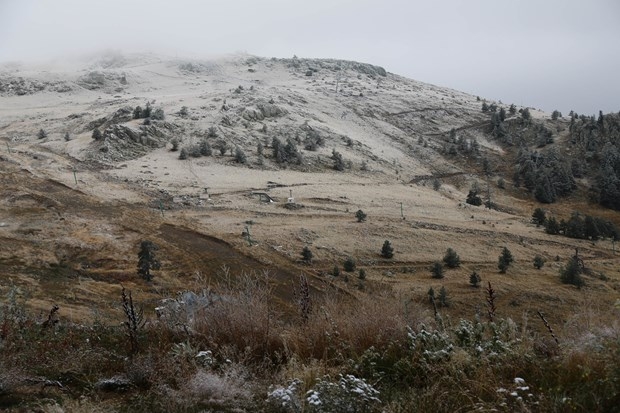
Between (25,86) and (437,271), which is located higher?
(25,86)

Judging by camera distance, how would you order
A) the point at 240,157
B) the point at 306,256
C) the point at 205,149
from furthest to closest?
1. the point at 205,149
2. the point at 240,157
3. the point at 306,256

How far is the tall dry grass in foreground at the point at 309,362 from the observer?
375 centimetres

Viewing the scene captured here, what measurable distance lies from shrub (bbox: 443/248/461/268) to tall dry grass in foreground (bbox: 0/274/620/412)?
2145 cm

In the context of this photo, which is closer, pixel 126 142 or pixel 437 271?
pixel 437 271

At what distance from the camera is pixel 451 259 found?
86.3 ft

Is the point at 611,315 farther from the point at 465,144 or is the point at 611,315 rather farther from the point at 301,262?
the point at 465,144

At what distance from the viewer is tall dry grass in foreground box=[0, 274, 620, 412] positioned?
375cm

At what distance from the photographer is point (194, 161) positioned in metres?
42.5

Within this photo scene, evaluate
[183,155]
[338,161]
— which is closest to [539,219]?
[338,161]

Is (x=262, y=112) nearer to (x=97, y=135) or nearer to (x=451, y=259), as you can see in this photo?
(x=97, y=135)

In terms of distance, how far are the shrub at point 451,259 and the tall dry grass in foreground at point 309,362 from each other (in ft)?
70.4

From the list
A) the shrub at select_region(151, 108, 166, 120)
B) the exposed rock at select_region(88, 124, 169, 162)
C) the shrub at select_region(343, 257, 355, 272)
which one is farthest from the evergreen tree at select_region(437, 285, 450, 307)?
the shrub at select_region(151, 108, 166, 120)

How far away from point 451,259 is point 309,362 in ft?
75.0

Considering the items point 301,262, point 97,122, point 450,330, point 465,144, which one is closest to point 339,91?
point 465,144
